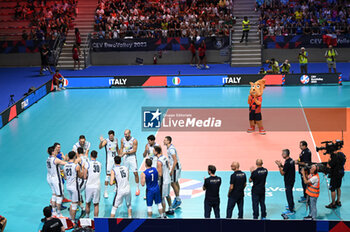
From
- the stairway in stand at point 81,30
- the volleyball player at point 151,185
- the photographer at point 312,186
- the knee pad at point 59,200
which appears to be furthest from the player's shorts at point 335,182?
the stairway in stand at point 81,30

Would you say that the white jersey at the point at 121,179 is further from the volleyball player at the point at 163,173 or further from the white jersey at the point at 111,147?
the white jersey at the point at 111,147

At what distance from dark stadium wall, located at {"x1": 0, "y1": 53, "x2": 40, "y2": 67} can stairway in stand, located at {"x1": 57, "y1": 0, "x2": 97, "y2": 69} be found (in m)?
2.97

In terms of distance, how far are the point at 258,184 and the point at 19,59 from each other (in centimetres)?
3028

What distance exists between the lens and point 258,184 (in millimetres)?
11961

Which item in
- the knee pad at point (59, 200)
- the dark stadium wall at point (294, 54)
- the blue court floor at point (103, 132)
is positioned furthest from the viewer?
the dark stadium wall at point (294, 54)

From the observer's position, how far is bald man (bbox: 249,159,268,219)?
11867 mm

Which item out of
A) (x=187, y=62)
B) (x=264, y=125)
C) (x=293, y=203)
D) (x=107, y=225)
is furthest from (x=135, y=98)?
(x=107, y=225)

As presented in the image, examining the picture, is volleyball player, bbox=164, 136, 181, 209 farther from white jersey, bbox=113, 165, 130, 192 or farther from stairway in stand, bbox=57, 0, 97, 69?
stairway in stand, bbox=57, 0, 97, 69

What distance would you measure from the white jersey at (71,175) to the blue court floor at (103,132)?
142 cm

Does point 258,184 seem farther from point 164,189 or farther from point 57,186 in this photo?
point 57,186

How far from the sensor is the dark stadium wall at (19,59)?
124 feet

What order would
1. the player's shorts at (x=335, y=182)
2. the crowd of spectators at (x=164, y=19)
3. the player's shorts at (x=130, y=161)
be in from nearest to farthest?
the player's shorts at (x=335, y=182) < the player's shorts at (x=130, y=161) < the crowd of spectators at (x=164, y=19)

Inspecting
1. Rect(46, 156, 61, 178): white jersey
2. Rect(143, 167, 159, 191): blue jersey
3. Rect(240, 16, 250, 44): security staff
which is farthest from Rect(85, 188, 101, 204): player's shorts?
Rect(240, 16, 250, 44): security staff

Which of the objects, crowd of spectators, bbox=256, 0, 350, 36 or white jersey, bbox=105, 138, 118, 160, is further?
crowd of spectators, bbox=256, 0, 350, 36
